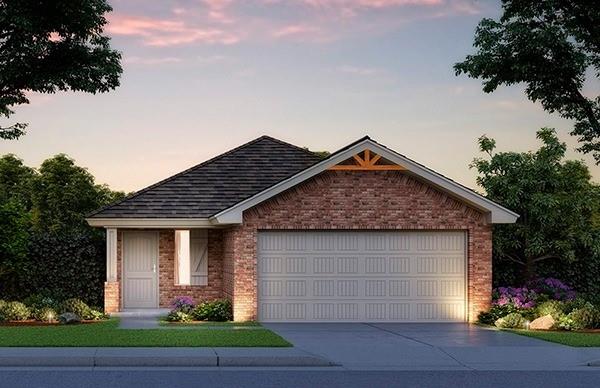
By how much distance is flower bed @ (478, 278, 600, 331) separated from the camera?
25500 millimetres

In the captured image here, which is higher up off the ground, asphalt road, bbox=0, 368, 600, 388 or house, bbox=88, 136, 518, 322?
house, bbox=88, 136, 518, 322

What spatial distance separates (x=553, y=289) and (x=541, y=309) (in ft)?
11.9

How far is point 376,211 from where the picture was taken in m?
28.0

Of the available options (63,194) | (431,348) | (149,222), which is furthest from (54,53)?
(63,194)

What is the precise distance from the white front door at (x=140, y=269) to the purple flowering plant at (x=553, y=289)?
1157 cm

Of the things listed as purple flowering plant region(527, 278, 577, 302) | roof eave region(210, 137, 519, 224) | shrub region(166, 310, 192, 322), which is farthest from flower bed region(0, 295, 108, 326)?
purple flowering plant region(527, 278, 577, 302)

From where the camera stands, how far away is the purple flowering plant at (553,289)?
2950 centimetres

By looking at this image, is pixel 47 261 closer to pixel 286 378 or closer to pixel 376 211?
pixel 376 211

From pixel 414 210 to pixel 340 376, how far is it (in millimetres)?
12339

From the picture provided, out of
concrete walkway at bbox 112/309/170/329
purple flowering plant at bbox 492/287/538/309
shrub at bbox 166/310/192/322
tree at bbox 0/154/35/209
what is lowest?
concrete walkway at bbox 112/309/170/329

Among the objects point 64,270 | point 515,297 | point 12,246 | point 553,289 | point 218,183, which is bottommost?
point 515,297

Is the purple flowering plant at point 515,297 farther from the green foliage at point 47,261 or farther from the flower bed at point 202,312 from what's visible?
the green foliage at point 47,261

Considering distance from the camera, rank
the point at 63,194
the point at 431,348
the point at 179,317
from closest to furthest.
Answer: the point at 431,348 → the point at 179,317 → the point at 63,194

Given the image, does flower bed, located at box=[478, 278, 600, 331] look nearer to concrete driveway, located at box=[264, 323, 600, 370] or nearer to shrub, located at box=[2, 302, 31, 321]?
concrete driveway, located at box=[264, 323, 600, 370]
